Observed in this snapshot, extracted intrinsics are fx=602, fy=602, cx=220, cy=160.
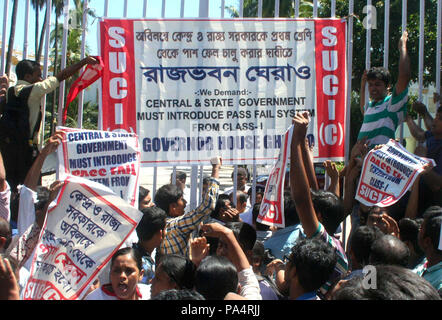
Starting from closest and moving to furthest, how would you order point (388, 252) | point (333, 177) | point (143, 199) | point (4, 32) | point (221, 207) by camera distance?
1. point (388, 252)
2. point (221, 207)
3. point (333, 177)
4. point (143, 199)
5. point (4, 32)

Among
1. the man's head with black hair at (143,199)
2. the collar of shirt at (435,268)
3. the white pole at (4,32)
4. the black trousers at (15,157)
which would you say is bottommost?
the collar of shirt at (435,268)

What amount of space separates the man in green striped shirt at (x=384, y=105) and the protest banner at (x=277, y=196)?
1316 millimetres

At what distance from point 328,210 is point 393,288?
1.99 metres

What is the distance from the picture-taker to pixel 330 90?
5004 mm

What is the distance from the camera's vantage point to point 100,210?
3264mm

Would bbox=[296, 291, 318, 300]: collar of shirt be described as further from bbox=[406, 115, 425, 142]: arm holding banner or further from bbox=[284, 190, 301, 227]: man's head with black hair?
bbox=[406, 115, 425, 142]: arm holding banner

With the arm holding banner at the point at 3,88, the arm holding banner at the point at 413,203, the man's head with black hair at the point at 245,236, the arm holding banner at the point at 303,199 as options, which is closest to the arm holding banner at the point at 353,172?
the arm holding banner at the point at 413,203

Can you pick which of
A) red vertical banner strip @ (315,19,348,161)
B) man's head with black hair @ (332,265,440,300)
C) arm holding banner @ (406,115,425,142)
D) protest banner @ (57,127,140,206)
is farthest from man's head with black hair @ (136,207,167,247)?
arm holding banner @ (406,115,425,142)

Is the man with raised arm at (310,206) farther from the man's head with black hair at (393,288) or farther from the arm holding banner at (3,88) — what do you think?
the arm holding banner at (3,88)

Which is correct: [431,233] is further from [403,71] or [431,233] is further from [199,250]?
[403,71]

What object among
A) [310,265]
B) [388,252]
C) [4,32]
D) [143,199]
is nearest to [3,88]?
[4,32]

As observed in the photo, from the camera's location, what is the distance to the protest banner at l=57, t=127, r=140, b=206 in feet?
12.8

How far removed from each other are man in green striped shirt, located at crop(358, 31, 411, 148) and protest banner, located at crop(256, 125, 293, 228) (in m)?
1.32

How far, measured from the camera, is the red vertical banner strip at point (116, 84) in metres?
4.83
